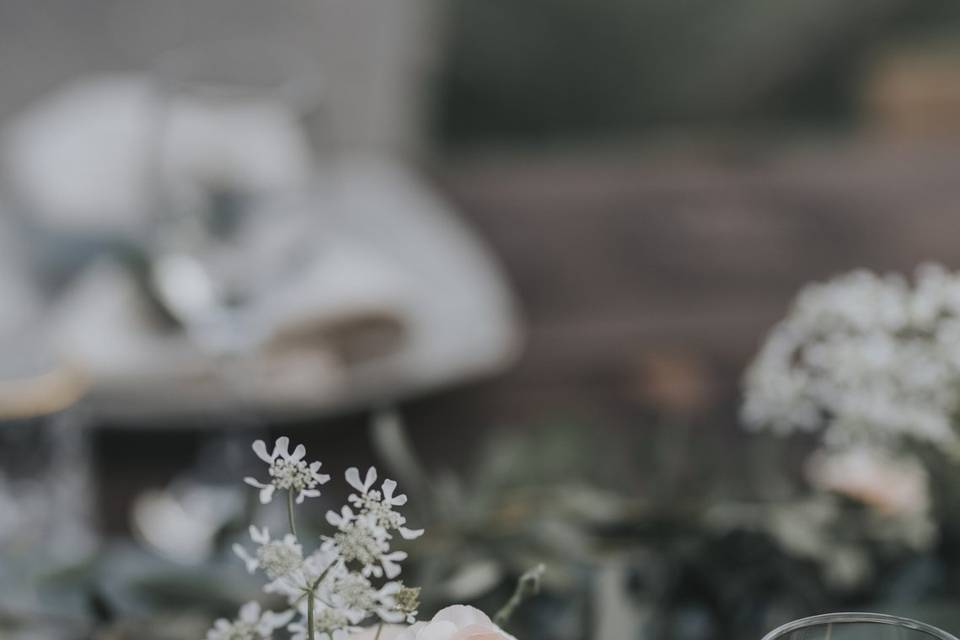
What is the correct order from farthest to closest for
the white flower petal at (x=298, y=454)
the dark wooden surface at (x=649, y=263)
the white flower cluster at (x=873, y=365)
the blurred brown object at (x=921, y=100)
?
the blurred brown object at (x=921, y=100) < the dark wooden surface at (x=649, y=263) < the white flower cluster at (x=873, y=365) < the white flower petal at (x=298, y=454)

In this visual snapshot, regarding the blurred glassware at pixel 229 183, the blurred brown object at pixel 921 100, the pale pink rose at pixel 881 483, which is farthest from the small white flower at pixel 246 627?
the blurred brown object at pixel 921 100

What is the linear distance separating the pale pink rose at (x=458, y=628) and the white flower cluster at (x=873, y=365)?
0.20m

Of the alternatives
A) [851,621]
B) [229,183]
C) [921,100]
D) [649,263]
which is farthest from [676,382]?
[921,100]

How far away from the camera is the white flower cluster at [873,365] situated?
35 centimetres

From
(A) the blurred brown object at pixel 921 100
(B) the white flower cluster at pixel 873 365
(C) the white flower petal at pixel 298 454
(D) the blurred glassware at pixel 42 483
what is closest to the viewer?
(C) the white flower petal at pixel 298 454

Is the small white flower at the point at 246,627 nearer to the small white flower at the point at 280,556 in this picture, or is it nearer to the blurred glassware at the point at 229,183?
the small white flower at the point at 280,556

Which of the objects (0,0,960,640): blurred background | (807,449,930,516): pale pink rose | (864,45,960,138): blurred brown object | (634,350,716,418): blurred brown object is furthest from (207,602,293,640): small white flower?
(864,45,960,138): blurred brown object

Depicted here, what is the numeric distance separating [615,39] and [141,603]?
224cm

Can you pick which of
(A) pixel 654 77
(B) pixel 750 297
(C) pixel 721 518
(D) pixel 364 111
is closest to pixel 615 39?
(A) pixel 654 77

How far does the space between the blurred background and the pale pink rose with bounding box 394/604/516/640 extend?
4.9 inches

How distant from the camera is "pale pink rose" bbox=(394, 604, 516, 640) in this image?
0.21 m

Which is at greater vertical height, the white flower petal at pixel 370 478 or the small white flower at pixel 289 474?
the small white flower at pixel 289 474

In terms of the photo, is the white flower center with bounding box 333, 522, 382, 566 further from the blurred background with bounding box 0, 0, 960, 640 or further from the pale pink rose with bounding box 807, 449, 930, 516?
the pale pink rose with bounding box 807, 449, 930, 516

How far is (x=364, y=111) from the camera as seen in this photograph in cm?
143
